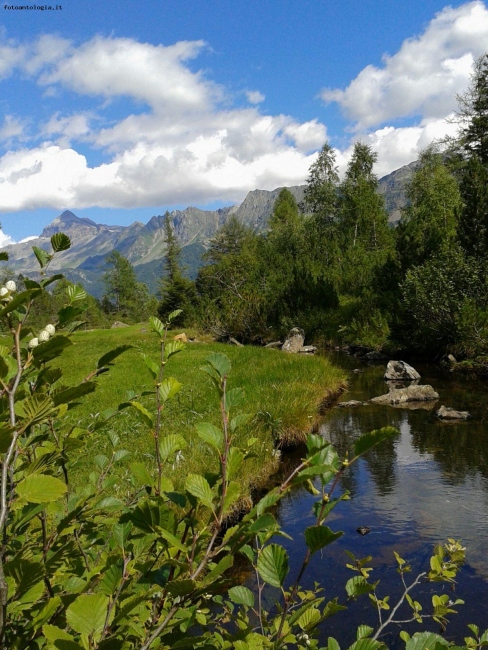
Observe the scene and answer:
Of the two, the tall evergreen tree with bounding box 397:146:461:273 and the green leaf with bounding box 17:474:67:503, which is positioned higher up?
the tall evergreen tree with bounding box 397:146:461:273

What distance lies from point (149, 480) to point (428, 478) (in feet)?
25.1

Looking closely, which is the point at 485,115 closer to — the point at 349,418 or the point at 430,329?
the point at 430,329

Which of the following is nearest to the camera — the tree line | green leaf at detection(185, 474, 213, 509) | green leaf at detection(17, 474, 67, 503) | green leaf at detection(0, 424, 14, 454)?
green leaf at detection(0, 424, 14, 454)

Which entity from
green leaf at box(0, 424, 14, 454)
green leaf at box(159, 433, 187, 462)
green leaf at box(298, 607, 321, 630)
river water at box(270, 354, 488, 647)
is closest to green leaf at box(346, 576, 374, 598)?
green leaf at box(298, 607, 321, 630)

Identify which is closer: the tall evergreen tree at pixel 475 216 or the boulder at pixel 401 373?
the boulder at pixel 401 373

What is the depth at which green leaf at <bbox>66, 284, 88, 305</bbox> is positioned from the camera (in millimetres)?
1500

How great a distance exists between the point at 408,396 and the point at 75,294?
1302 centimetres

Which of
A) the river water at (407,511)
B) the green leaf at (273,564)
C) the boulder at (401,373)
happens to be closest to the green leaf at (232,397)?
the green leaf at (273,564)

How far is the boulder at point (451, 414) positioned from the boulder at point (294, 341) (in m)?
13.9

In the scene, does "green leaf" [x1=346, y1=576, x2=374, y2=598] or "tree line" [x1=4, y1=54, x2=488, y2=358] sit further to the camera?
"tree line" [x1=4, y1=54, x2=488, y2=358]

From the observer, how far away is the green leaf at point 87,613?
98cm

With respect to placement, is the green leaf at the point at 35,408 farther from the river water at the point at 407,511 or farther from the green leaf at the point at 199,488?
the river water at the point at 407,511

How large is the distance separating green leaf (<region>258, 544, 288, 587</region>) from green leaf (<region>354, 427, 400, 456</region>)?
1.22 feet

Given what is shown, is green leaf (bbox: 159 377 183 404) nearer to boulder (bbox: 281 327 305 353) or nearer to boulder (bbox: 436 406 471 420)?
boulder (bbox: 436 406 471 420)
